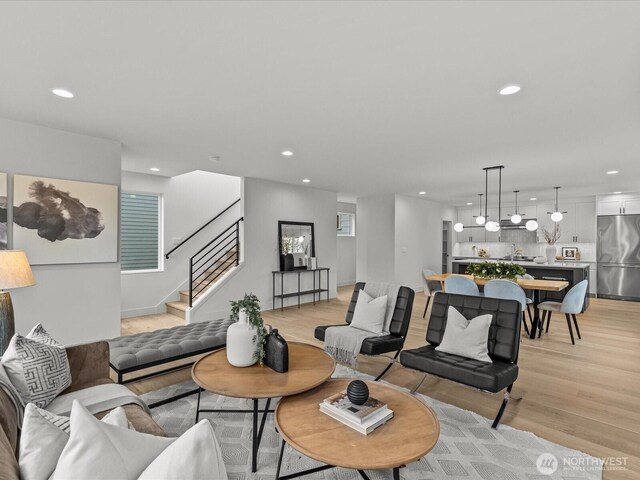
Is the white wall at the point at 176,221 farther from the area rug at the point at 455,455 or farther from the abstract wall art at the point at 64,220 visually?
the area rug at the point at 455,455

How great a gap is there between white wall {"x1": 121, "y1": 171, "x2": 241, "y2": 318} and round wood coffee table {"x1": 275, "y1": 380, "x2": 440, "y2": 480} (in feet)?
16.3

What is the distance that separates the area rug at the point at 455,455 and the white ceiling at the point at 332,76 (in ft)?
8.39

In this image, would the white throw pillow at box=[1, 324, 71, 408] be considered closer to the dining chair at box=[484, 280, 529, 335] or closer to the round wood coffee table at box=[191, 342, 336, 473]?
the round wood coffee table at box=[191, 342, 336, 473]

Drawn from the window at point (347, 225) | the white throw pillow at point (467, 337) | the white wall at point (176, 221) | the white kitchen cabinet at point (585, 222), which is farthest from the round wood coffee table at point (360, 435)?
the white kitchen cabinet at point (585, 222)

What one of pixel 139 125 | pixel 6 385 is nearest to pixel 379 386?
pixel 6 385

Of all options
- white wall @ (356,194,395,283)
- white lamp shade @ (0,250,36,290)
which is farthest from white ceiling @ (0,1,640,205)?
white wall @ (356,194,395,283)

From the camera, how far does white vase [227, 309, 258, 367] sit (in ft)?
7.88

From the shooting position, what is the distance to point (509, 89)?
2.63 metres

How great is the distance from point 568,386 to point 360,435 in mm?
2680

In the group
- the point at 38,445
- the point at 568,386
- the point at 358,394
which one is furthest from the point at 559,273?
the point at 38,445

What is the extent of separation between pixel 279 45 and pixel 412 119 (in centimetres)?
169

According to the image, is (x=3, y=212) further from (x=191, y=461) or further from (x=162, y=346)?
(x=191, y=461)

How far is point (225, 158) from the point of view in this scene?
4844 mm

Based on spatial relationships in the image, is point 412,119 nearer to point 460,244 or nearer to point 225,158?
point 225,158
